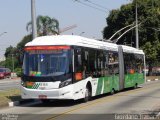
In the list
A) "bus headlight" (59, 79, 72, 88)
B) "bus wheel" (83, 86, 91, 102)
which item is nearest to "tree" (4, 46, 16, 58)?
"bus wheel" (83, 86, 91, 102)

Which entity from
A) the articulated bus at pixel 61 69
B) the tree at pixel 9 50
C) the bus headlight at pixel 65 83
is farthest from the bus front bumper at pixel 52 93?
the tree at pixel 9 50

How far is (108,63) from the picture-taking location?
26.9 metres

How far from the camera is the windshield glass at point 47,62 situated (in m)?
20.6

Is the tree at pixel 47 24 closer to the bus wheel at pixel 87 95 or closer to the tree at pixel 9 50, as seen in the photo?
the tree at pixel 9 50

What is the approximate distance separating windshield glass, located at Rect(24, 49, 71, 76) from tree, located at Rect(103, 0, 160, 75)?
47173mm

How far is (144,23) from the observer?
Answer: 227ft

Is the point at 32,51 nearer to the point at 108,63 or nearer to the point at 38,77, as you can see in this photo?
the point at 38,77

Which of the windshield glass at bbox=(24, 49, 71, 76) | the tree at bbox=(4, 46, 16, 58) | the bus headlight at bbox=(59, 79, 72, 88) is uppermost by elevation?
the tree at bbox=(4, 46, 16, 58)

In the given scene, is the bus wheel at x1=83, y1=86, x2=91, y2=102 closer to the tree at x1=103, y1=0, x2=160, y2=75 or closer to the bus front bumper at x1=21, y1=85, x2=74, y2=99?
the bus front bumper at x1=21, y1=85, x2=74, y2=99

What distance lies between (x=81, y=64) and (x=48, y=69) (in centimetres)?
194

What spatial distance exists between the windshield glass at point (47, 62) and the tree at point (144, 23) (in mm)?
47173

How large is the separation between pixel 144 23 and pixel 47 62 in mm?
49974

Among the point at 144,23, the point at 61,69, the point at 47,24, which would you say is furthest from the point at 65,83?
the point at 47,24

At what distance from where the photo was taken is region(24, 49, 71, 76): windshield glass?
2056 cm
